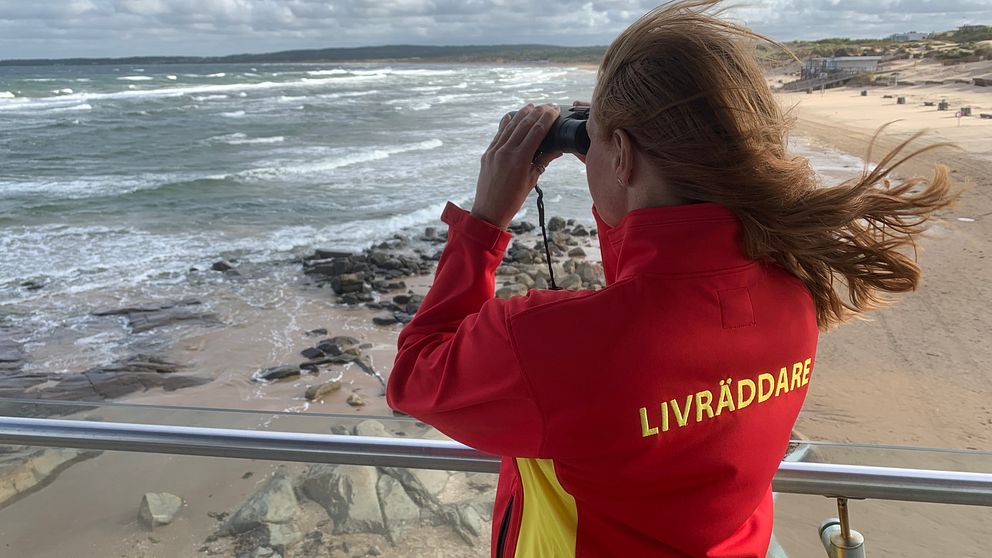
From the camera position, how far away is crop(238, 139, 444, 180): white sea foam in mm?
20656

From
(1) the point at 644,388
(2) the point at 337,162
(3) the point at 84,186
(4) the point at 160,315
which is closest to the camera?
(1) the point at 644,388

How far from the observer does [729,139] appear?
91 centimetres

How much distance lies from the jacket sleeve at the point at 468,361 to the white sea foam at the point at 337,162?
20.0 metres

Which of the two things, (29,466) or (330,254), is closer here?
(29,466)

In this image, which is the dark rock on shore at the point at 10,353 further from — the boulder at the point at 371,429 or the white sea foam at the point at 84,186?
the white sea foam at the point at 84,186

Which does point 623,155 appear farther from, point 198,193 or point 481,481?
point 198,193

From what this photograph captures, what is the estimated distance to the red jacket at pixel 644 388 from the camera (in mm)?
863

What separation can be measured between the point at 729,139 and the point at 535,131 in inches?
12.7

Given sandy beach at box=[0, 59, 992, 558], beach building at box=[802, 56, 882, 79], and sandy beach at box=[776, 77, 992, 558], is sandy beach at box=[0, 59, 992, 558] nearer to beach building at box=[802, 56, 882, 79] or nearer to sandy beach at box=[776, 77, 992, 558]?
sandy beach at box=[776, 77, 992, 558]

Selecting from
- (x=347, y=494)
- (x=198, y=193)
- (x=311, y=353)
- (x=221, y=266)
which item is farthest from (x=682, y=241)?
(x=198, y=193)

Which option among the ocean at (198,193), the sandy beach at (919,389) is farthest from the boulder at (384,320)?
the sandy beach at (919,389)

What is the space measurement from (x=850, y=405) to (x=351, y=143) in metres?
21.8

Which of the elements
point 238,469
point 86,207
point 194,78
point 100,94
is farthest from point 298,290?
point 194,78

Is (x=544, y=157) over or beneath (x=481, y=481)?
over
